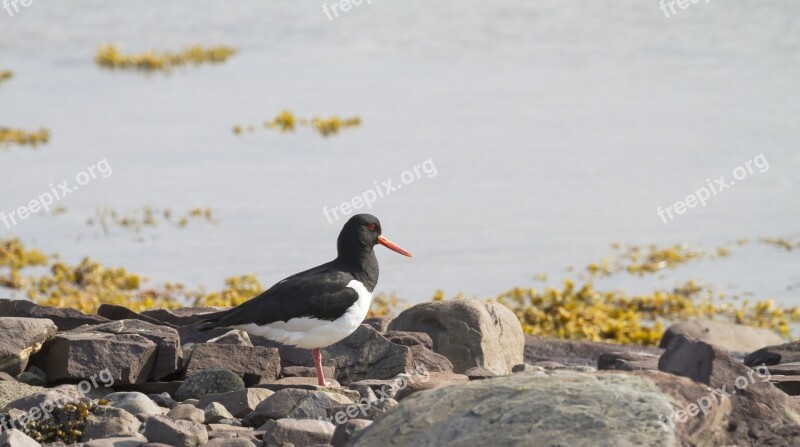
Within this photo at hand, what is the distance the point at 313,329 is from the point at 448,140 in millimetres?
11452

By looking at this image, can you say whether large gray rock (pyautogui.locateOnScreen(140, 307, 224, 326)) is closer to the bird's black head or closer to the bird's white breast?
the bird's white breast

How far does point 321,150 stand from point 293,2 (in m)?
17.4

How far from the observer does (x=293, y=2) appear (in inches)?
1422

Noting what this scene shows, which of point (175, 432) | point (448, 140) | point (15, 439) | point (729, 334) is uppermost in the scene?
point (448, 140)

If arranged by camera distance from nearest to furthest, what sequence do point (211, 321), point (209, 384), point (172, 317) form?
1. point (209, 384)
2. point (211, 321)
3. point (172, 317)

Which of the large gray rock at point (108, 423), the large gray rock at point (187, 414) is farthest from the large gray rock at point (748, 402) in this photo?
the large gray rock at point (108, 423)

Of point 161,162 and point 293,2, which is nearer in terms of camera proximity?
point 161,162

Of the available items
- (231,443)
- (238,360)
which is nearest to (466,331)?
(238,360)

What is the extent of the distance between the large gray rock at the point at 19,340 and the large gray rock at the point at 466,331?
2.93m

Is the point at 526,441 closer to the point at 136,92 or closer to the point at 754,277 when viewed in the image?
the point at 754,277

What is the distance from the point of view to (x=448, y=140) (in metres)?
19.4

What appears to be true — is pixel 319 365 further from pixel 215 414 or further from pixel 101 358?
pixel 101 358

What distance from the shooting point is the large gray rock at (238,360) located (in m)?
8.17

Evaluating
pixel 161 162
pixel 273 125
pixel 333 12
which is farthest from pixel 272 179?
pixel 333 12
